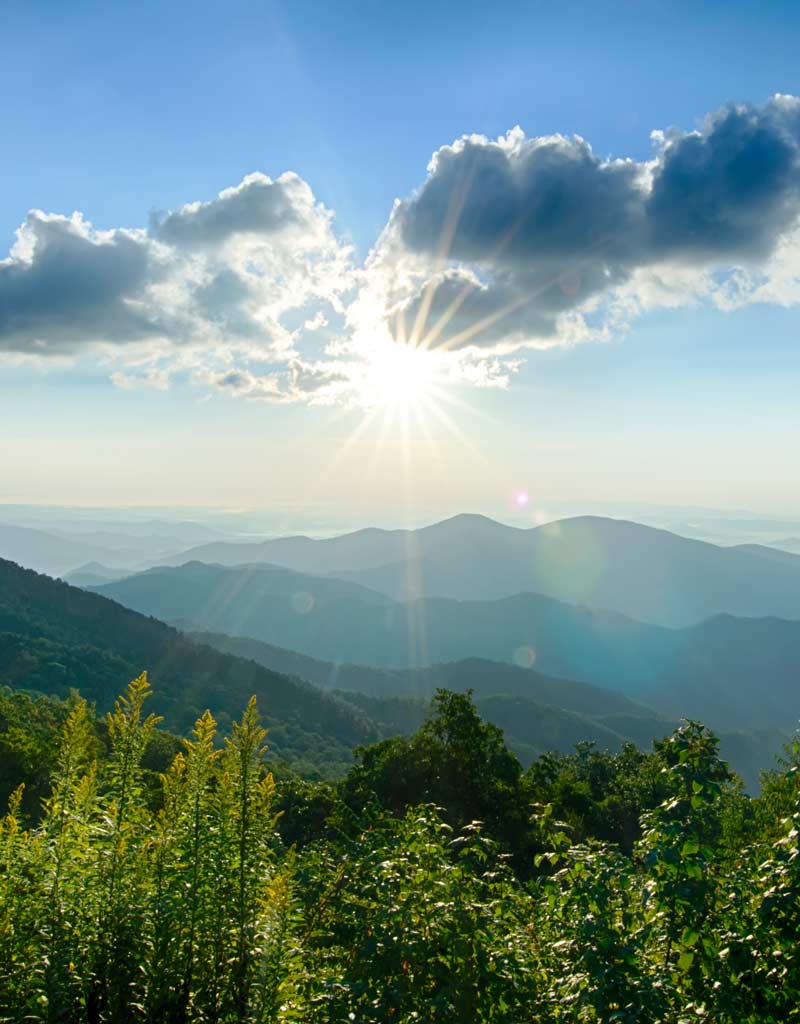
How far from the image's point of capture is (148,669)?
5162 inches

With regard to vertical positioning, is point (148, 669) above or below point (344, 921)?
below

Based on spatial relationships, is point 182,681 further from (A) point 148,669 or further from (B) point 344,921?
(B) point 344,921

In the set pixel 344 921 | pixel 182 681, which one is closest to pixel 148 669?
pixel 182 681

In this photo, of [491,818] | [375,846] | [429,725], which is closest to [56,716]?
[429,725]

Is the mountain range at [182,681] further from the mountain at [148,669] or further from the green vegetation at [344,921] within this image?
the green vegetation at [344,921]

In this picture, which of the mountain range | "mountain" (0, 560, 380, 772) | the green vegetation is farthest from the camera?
the mountain range

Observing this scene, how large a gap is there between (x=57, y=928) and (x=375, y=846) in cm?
347

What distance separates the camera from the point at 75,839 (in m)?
5.11

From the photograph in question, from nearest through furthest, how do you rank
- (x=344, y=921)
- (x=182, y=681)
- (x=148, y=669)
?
1. (x=344, y=921)
2. (x=182, y=681)
3. (x=148, y=669)

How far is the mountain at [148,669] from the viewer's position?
4350 inches

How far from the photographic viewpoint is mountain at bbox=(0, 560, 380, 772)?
110 metres

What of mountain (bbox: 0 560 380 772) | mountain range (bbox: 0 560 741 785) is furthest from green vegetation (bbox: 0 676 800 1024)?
mountain (bbox: 0 560 380 772)

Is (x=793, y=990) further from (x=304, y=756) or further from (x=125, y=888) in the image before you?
(x=304, y=756)

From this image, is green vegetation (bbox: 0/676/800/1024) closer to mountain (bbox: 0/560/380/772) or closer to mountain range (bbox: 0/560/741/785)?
mountain range (bbox: 0/560/741/785)
